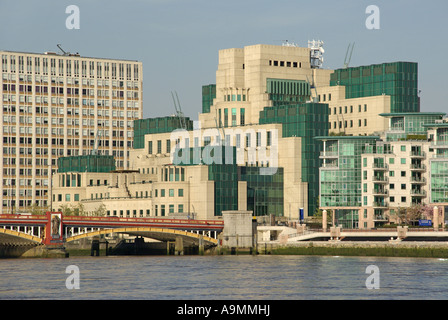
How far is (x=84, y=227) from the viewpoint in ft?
622

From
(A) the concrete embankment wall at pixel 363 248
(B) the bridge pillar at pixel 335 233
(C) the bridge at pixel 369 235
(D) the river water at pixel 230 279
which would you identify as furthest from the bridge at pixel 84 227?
(B) the bridge pillar at pixel 335 233

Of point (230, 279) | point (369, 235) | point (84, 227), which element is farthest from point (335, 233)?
point (230, 279)

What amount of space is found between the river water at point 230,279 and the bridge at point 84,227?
53.2 feet

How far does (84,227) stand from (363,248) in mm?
47749

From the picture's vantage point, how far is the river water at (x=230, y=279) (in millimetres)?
110500

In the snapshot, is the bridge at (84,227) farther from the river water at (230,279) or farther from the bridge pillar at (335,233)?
the bridge pillar at (335,233)

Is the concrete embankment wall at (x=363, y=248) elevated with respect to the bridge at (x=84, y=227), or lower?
lower

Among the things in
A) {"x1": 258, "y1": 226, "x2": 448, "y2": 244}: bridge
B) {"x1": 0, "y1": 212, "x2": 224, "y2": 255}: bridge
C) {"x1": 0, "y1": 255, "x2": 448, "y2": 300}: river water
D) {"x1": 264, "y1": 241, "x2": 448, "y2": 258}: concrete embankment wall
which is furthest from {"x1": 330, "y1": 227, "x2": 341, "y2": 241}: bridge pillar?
{"x1": 0, "y1": 212, "x2": 224, "y2": 255}: bridge

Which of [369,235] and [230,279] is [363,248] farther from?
[230,279]

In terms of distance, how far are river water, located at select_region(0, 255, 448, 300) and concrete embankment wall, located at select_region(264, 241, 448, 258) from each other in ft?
15.7
